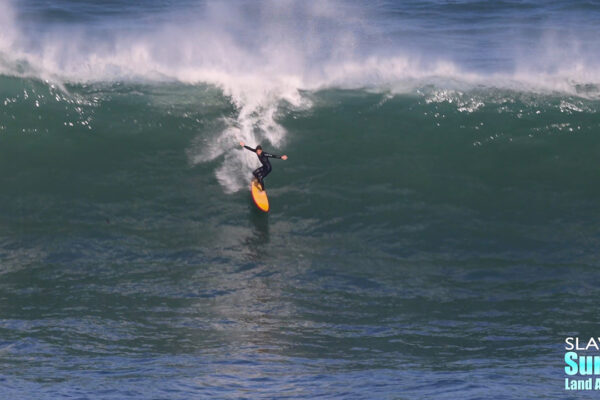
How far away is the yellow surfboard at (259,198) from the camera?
43.8 ft

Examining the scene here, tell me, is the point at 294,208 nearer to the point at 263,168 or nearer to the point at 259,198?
the point at 259,198

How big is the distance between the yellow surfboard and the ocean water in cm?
20

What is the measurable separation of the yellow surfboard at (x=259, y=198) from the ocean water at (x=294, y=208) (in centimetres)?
20

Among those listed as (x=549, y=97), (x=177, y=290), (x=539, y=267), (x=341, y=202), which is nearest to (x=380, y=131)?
(x=341, y=202)

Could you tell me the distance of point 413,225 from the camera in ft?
43.8

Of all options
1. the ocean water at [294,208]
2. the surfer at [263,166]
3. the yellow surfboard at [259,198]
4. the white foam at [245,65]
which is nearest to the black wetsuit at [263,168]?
the surfer at [263,166]

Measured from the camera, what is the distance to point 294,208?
44.8ft

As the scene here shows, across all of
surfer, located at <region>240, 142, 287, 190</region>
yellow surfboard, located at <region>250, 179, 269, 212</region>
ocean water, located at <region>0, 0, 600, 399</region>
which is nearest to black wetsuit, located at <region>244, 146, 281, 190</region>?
surfer, located at <region>240, 142, 287, 190</region>

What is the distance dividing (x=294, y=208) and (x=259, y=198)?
0.63 metres

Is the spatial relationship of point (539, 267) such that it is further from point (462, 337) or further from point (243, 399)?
point (243, 399)

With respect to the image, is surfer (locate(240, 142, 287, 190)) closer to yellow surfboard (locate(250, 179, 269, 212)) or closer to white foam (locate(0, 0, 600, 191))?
yellow surfboard (locate(250, 179, 269, 212))

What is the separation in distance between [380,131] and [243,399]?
820 cm

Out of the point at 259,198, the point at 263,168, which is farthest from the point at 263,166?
the point at 259,198

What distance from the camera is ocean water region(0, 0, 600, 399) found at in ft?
31.6
